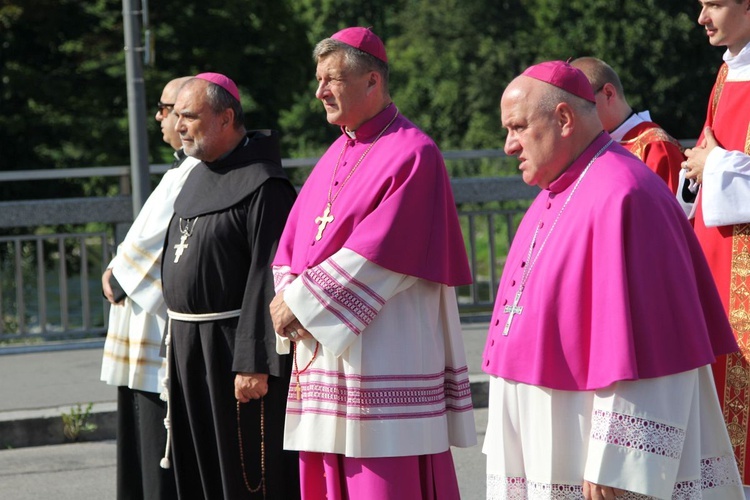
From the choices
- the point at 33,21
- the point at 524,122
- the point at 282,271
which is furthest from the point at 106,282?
the point at 33,21

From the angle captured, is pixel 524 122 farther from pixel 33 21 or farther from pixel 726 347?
pixel 33 21

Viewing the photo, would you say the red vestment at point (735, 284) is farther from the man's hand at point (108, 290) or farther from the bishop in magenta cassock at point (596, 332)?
the man's hand at point (108, 290)

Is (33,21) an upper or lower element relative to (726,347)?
upper

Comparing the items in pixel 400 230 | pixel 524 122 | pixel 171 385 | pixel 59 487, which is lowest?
pixel 59 487

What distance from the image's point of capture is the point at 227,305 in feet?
16.9

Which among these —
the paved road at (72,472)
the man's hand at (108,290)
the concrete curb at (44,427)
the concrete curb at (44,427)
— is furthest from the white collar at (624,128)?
the concrete curb at (44,427)

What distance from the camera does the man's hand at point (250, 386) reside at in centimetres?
495

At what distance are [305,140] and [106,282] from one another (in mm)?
41385

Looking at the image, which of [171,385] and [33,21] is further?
[33,21]

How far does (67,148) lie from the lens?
22.8 metres

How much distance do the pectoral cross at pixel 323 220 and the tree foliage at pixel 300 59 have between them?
49.9ft

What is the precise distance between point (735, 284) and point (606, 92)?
3.49 ft

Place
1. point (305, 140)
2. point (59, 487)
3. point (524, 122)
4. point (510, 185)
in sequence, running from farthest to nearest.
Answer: point (305, 140) → point (510, 185) → point (59, 487) → point (524, 122)

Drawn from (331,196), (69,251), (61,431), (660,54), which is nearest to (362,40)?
(331,196)
